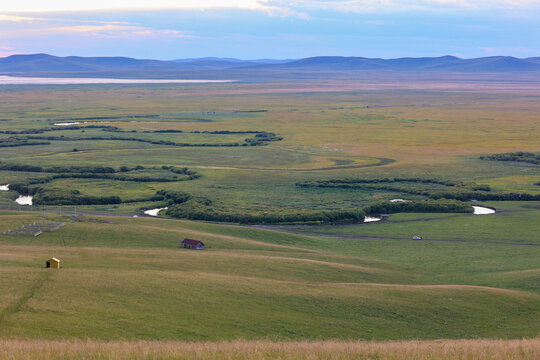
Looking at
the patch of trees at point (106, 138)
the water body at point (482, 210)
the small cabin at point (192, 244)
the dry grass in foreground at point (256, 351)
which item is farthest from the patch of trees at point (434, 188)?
the dry grass in foreground at point (256, 351)

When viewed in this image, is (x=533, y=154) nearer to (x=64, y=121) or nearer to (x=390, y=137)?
(x=390, y=137)

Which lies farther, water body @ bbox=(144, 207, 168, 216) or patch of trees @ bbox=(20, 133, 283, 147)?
patch of trees @ bbox=(20, 133, 283, 147)

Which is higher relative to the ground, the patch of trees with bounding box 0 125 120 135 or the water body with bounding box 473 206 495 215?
the patch of trees with bounding box 0 125 120 135

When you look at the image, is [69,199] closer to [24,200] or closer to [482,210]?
[24,200]

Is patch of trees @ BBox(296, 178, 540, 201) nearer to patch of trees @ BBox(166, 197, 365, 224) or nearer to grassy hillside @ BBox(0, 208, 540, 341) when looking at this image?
patch of trees @ BBox(166, 197, 365, 224)

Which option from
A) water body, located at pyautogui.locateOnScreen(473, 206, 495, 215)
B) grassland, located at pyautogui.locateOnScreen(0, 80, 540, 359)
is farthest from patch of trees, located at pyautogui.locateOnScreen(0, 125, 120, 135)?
water body, located at pyautogui.locateOnScreen(473, 206, 495, 215)

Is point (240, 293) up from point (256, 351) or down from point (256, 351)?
down

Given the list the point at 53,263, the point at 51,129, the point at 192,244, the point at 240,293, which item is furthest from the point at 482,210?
the point at 51,129
